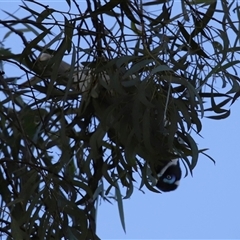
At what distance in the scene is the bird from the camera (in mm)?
1439

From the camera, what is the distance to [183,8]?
1.32m

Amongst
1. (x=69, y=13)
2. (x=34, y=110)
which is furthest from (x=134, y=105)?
(x=34, y=110)

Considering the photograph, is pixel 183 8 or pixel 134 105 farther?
pixel 183 8

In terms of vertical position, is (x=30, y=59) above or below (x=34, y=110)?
below

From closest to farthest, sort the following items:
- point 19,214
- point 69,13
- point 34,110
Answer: point 69,13, point 19,214, point 34,110

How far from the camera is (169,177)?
1484mm

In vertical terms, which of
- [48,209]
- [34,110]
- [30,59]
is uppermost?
[34,110]

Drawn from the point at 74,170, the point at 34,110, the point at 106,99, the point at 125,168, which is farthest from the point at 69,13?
the point at 74,170

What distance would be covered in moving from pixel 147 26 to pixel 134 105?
0.26 m

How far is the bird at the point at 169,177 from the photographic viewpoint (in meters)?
1.44

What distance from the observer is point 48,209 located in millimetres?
1325

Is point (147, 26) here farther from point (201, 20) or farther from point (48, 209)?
point (48, 209)

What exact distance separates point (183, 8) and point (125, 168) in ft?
0.92

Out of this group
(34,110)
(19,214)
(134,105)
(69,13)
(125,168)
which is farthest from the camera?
(34,110)
